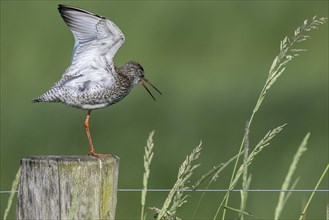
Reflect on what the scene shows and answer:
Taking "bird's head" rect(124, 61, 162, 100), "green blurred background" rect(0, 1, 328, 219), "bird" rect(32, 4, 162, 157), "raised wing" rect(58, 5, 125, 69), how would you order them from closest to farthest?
"raised wing" rect(58, 5, 125, 69) → "bird" rect(32, 4, 162, 157) → "bird's head" rect(124, 61, 162, 100) → "green blurred background" rect(0, 1, 328, 219)

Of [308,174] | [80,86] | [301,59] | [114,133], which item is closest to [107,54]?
[80,86]

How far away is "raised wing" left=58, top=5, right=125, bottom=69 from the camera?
25.5ft

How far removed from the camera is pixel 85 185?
522cm

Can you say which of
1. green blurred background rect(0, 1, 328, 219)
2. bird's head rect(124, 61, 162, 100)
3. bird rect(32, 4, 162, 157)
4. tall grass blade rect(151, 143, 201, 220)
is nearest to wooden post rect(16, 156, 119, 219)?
tall grass blade rect(151, 143, 201, 220)

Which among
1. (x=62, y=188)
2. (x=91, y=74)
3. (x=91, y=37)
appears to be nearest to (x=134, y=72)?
(x=91, y=74)

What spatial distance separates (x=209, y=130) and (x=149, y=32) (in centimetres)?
819

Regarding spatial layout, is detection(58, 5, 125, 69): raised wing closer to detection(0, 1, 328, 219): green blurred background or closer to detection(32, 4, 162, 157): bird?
detection(32, 4, 162, 157): bird

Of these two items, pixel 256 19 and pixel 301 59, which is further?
pixel 256 19

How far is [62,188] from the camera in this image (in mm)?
5156

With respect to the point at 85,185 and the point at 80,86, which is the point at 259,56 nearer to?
the point at 80,86

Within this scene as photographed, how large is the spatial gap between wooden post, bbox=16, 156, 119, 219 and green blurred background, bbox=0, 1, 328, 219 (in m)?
3.12

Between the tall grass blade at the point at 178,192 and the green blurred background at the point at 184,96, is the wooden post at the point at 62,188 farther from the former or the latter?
the green blurred background at the point at 184,96

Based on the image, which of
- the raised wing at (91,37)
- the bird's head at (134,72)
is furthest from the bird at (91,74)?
the bird's head at (134,72)

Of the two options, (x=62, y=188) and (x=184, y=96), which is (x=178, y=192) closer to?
(x=62, y=188)
